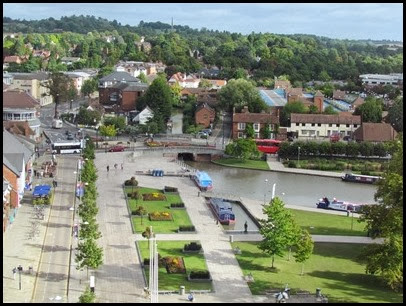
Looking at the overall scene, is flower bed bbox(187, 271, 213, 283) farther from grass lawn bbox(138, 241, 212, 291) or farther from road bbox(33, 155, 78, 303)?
road bbox(33, 155, 78, 303)

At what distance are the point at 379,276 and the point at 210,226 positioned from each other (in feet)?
21.1

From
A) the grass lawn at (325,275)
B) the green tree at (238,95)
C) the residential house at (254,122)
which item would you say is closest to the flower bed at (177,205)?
the grass lawn at (325,275)

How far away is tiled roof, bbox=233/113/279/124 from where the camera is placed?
127 ft

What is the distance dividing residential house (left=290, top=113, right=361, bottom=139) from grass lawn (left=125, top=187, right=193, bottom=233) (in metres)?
16.1

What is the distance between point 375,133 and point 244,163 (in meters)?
8.67

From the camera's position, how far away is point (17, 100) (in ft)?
132

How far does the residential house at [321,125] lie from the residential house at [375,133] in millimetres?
2176

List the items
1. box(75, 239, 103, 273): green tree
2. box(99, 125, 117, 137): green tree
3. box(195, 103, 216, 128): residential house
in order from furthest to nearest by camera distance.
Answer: box(195, 103, 216, 128): residential house
box(99, 125, 117, 137): green tree
box(75, 239, 103, 273): green tree

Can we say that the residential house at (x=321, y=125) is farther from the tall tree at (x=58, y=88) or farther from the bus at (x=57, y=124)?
the tall tree at (x=58, y=88)

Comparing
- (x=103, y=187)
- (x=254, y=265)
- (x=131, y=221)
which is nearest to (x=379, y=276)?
(x=254, y=265)

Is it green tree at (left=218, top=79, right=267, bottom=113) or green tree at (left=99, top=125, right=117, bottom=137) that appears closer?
green tree at (left=99, top=125, right=117, bottom=137)

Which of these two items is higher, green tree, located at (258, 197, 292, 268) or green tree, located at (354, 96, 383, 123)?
green tree, located at (354, 96, 383, 123)

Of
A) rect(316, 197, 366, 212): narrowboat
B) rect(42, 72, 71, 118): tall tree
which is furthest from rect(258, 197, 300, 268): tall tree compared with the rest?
rect(42, 72, 71, 118): tall tree

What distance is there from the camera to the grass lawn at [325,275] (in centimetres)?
1563
